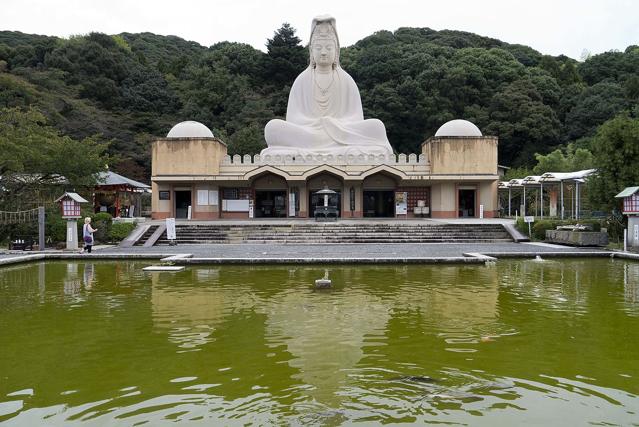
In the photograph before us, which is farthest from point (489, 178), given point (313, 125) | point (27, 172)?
point (27, 172)

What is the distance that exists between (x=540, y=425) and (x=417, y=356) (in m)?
1.80

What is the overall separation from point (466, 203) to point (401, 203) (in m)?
3.39

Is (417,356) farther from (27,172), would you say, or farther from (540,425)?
(27,172)

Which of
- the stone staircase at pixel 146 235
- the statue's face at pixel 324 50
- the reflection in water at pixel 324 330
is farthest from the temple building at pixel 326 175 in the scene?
the reflection in water at pixel 324 330

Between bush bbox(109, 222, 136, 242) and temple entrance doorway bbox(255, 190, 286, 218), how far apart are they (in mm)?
8708

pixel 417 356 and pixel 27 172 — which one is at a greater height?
pixel 27 172

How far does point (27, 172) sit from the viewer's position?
2141 centimetres

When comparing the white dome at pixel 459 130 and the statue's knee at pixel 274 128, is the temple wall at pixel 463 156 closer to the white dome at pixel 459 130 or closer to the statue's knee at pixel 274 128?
the white dome at pixel 459 130

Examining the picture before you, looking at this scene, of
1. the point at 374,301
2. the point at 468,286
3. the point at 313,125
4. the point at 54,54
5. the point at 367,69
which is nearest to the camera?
the point at 374,301

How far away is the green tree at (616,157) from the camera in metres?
19.4

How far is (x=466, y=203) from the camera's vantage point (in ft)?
96.8

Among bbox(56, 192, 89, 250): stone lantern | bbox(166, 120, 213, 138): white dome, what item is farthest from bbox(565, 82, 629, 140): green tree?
bbox(56, 192, 89, 250): stone lantern

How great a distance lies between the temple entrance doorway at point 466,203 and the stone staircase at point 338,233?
252 inches

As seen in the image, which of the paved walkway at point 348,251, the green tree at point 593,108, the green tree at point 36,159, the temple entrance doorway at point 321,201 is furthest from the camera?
the green tree at point 593,108
